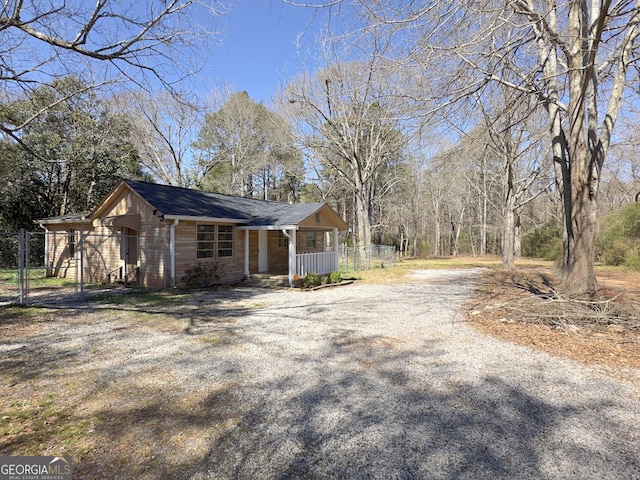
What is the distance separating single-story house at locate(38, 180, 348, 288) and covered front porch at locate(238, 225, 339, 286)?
0.04 metres

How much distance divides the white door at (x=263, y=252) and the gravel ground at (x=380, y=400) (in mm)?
7350

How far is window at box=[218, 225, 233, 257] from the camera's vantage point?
1191 cm

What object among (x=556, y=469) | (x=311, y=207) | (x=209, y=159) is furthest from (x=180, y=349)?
(x=209, y=159)

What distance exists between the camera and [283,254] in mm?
14852

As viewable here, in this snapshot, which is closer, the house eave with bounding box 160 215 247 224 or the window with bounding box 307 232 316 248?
the house eave with bounding box 160 215 247 224

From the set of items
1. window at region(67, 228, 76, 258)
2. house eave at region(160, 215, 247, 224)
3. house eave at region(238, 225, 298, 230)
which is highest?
house eave at region(160, 215, 247, 224)

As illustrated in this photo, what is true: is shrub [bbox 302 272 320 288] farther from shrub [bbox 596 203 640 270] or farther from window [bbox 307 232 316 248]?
shrub [bbox 596 203 640 270]

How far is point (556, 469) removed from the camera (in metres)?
2.34

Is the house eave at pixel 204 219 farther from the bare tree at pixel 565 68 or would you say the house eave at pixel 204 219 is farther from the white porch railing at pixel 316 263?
the bare tree at pixel 565 68

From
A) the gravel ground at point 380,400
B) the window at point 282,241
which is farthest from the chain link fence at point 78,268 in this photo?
the window at point 282,241

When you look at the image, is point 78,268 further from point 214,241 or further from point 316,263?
point 316,263

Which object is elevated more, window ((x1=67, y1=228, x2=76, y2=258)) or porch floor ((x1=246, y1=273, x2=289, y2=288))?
window ((x1=67, y1=228, x2=76, y2=258))

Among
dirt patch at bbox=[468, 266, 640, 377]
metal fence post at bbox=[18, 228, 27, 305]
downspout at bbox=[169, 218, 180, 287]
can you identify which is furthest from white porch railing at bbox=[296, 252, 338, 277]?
metal fence post at bbox=[18, 228, 27, 305]

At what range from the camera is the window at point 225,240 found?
11906 mm
